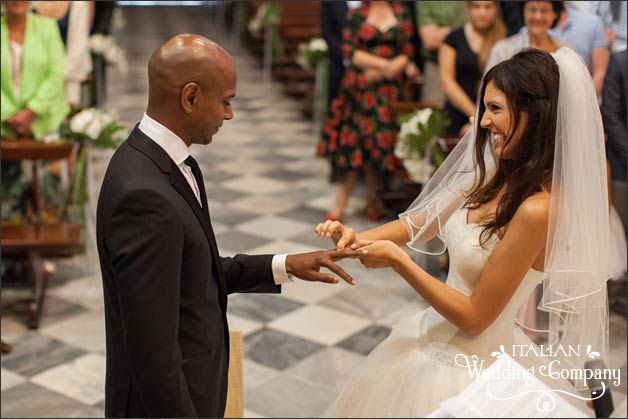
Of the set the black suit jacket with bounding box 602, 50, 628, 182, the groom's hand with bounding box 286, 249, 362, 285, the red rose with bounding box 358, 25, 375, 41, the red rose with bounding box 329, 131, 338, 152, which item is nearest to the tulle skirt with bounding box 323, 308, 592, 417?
the groom's hand with bounding box 286, 249, 362, 285

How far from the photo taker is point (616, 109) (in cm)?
486

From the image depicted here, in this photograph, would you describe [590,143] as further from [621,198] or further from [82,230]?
[82,230]

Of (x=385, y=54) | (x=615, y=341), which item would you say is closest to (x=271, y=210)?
(x=385, y=54)

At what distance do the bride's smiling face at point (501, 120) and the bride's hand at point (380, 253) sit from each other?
433mm

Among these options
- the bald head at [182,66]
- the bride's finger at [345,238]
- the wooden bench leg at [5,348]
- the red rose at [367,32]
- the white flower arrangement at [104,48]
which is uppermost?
the bald head at [182,66]

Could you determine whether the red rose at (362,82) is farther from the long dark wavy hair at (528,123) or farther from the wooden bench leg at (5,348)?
the long dark wavy hair at (528,123)

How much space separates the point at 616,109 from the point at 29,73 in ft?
10.6

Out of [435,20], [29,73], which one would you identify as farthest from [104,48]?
[435,20]

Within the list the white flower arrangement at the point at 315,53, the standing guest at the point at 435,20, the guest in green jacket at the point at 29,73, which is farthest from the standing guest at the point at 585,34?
the white flower arrangement at the point at 315,53

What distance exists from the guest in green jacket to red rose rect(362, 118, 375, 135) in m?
2.08

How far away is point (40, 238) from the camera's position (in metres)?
5.07

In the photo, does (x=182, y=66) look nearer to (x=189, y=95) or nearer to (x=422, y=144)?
(x=189, y=95)

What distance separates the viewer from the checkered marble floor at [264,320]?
4.31 meters

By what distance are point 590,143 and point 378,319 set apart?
256 cm
